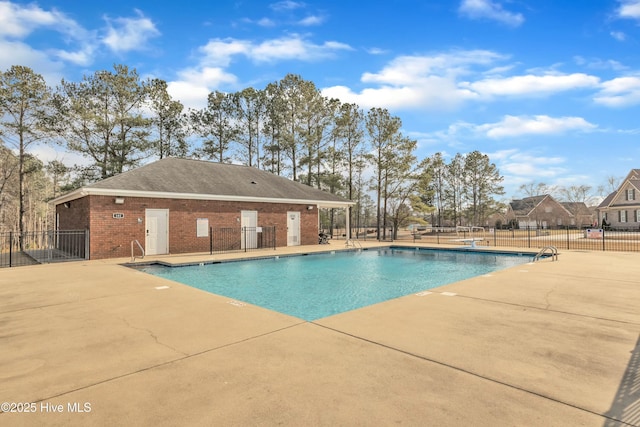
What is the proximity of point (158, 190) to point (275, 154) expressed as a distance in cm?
1709

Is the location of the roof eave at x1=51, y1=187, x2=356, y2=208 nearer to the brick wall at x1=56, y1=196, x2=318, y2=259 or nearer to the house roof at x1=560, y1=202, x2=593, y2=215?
the brick wall at x1=56, y1=196, x2=318, y2=259

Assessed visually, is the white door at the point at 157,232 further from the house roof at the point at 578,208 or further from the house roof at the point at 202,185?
the house roof at the point at 578,208

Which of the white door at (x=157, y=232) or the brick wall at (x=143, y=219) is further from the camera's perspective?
the white door at (x=157, y=232)

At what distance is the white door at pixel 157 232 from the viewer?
550 inches

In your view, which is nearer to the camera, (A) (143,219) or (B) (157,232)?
(A) (143,219)

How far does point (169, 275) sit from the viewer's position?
10055 mm

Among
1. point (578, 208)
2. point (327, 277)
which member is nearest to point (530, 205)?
point (578, 208)

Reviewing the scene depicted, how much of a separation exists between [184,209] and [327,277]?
330 inches

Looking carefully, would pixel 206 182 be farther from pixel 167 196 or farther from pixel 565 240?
pixel 565 240

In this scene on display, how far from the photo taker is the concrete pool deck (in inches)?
91.1

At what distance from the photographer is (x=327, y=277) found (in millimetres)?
10180

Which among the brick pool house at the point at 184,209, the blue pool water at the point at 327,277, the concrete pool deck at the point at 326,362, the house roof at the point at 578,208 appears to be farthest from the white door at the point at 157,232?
the house roof at the point at 578,208

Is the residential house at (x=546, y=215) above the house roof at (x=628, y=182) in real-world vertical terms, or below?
below

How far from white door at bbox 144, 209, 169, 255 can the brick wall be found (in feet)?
0.55
